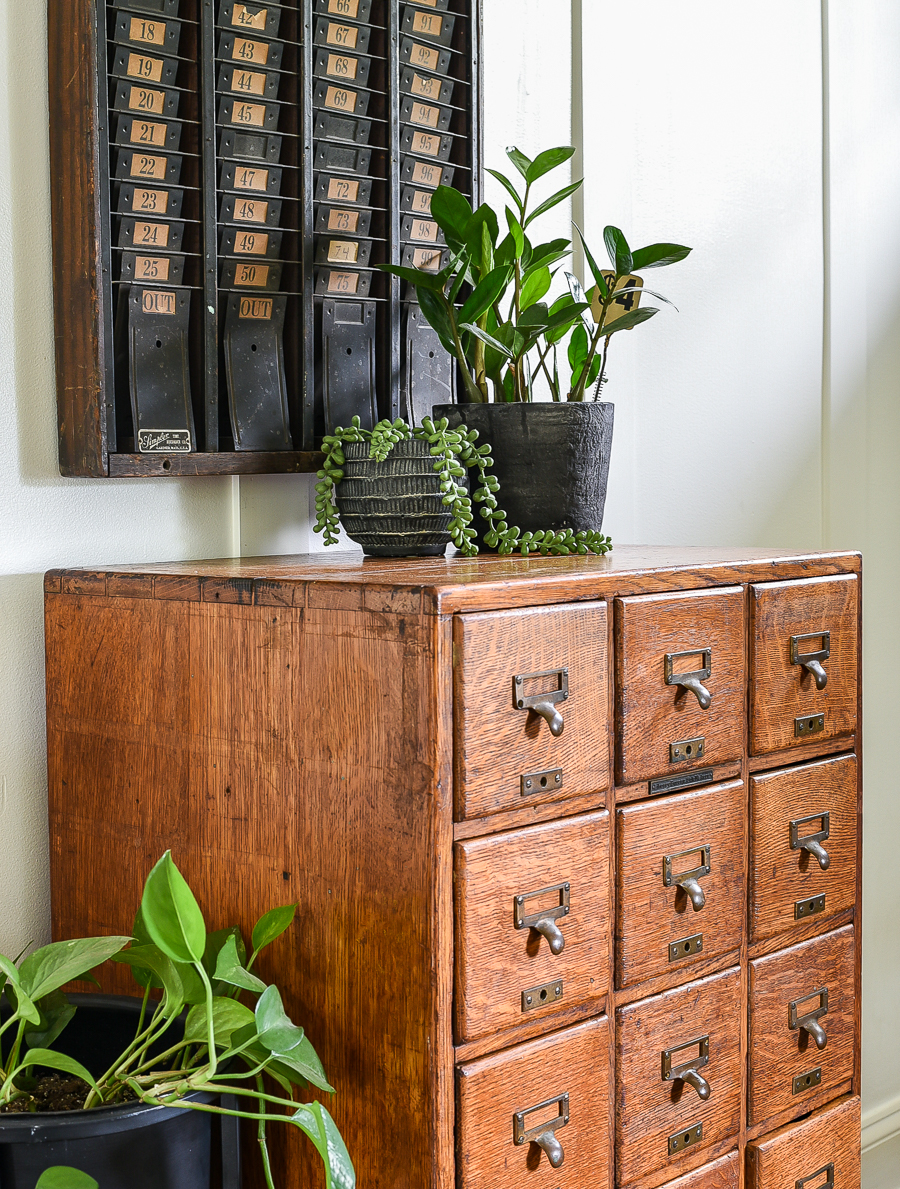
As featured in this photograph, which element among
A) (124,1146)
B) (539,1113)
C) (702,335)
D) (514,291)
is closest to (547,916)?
(539,1113)

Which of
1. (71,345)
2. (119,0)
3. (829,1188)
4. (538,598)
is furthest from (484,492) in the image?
(829,1188)

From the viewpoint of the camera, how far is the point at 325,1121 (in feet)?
3.06

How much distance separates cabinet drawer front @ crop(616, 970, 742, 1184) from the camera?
1.17 metres

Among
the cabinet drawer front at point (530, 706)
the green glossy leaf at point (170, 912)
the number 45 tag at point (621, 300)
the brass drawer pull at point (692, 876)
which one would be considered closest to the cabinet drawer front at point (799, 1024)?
the brass drawer pull at point (692, 876)

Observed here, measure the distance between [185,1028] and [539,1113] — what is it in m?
0.31

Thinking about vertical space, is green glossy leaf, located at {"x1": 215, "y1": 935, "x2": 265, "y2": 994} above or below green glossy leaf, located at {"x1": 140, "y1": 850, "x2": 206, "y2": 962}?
below

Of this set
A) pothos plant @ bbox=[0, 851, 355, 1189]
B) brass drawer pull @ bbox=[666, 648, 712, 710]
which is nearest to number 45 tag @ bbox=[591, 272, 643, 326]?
brass drawer pull @ bbox=[666, 648, 712, 710]

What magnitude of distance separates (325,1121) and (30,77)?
1042mm

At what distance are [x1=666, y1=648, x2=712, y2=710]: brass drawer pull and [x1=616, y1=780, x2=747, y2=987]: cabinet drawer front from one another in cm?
10

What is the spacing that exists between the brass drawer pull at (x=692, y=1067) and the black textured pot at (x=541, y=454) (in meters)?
0.57

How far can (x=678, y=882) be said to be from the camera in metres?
1.21

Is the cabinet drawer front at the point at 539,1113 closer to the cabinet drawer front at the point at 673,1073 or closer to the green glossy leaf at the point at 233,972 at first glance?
the cabinet drawer front at the point at 673,1073

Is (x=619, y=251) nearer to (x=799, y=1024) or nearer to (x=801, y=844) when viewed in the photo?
(x=801, y=844)

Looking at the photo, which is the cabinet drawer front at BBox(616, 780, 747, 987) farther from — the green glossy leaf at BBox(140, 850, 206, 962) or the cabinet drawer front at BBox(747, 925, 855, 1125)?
the green glossy leaf at BBox(140, 850, 206, 962)
